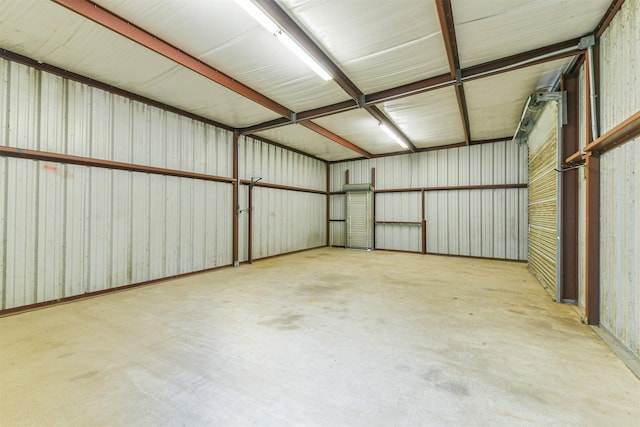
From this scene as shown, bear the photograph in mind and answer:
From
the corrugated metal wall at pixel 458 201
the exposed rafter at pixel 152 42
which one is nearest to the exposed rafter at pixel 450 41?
the exposed rafter at pixel 152 42

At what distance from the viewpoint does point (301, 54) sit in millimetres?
3447

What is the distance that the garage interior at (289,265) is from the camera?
2.00 m

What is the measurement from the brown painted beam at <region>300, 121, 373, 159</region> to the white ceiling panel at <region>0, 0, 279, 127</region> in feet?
5.57

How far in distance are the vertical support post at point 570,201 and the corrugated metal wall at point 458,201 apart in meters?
3.82

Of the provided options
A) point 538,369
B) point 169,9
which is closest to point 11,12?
point 169,9

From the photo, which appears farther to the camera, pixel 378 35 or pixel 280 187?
pixel 280 187

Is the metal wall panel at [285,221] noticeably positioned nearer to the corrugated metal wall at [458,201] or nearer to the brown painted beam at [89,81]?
the corrugated metal wall at [458,201]

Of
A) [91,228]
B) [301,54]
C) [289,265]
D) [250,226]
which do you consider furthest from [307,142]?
[91,228]

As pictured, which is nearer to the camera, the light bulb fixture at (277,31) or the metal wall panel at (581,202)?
the light bulb fixture at (277,31)

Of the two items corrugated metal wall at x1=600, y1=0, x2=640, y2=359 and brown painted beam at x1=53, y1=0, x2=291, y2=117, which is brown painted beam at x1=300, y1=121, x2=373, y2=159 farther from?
corrugated metal wall at x1=600, y1=0, x2=640, y2=359

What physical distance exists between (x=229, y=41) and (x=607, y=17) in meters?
4.47

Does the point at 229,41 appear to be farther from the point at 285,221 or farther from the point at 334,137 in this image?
the point at 285,221

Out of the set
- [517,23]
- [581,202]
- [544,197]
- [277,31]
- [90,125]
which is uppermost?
[517,23]

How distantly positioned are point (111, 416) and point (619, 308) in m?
4.55
